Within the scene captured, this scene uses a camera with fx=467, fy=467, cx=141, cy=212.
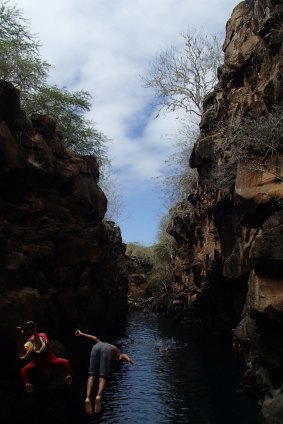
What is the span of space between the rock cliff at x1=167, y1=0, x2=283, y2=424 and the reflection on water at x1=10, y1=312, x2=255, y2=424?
1542mm

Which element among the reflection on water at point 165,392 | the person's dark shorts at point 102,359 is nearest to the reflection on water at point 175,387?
the reflection on water at point 165,392

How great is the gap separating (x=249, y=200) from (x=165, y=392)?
8.84m

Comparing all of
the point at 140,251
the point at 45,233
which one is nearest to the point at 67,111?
the point at 45,233

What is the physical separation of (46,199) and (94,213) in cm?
611

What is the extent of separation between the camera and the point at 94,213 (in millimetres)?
31516

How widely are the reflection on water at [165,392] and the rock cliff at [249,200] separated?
1.54m

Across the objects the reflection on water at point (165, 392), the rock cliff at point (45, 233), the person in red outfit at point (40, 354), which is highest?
the rock cliff at point (45, 233)

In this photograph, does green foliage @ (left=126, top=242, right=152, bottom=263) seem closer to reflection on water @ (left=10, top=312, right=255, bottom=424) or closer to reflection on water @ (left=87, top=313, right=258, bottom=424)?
reflection on water @ (left=87, top=313, right=258, bottom=424)

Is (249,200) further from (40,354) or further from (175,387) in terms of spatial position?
(40,354)

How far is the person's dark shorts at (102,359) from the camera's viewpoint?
1281 cm

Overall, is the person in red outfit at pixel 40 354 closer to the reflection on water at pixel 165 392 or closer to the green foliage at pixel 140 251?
the reflection on water at pixel 165 392

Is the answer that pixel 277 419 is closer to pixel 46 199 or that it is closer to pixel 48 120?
pixel 46 199

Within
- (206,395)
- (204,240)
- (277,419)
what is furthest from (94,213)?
(277,419)

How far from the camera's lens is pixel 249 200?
18109mm
